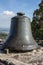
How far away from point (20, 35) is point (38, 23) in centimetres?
556

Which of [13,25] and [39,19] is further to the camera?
[39,19]

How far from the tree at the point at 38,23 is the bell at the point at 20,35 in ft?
15.4

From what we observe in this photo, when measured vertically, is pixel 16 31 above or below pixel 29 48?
above

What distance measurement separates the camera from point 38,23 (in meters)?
14.8

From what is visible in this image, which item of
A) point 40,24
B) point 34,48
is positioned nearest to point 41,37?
point 40,24

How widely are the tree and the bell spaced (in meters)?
4.70

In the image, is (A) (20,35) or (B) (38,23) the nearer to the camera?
(A) (20,35)

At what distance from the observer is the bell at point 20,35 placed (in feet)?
30.5

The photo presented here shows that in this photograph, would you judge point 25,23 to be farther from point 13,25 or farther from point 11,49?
point 11,49

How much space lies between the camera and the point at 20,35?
31.0ft

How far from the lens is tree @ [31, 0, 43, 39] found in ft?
47.0

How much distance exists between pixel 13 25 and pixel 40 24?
5109mm

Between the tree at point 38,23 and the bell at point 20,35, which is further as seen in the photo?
the tree at point 38,23

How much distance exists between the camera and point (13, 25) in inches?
377
